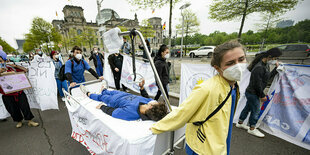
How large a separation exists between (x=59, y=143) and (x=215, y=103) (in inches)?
126

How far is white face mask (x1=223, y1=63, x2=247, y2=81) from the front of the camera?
3.30 ft

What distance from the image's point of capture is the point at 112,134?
1494 mm

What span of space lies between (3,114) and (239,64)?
5410 millimetres

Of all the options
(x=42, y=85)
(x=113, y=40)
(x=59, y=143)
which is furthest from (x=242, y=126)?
(x=42, y=85)

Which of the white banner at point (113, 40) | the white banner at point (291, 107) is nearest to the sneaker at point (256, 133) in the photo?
the white banner at point (291, 107)

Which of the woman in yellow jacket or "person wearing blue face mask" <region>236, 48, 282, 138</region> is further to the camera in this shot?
"person wearing blue face mask" <region>236, 48, 282, 138</region>

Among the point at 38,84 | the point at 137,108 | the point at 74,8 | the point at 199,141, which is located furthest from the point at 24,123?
the point at 74,8

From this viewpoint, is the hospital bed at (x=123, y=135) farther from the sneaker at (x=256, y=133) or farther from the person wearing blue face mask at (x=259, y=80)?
the sneaker at (x=256, y=133)

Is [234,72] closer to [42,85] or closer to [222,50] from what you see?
[222,50]

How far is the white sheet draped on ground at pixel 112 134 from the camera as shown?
1312 mm

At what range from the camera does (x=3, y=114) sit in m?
3.21

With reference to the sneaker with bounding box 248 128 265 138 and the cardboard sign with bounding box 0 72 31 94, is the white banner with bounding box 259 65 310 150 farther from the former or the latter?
the cardboard sign with bounding box 0 72 31 94

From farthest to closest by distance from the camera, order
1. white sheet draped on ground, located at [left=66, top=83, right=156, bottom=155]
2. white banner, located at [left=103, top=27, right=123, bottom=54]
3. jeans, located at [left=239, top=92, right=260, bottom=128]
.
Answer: jeans, located at [left=239, top=92, right=260, bottom=128] < white banner, located at [left=103, top=27, right=123, bottom=54] < white sheet draped on ground, located at [left=66, top=83, right=156, bottom=155]

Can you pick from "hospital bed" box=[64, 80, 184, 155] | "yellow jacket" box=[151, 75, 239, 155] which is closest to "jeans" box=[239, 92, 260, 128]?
"hospital bed" box=[64, 80, 184, 155]
